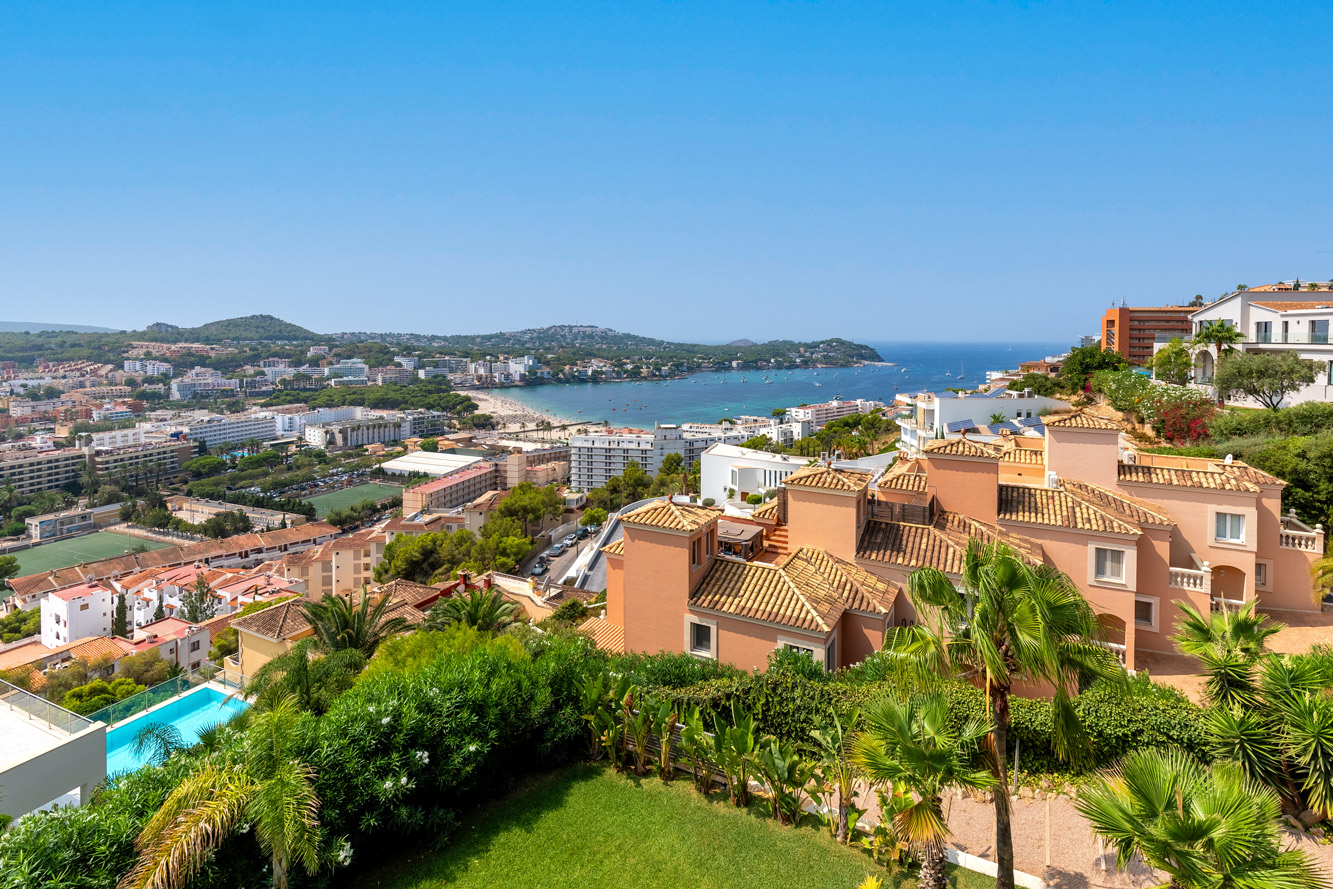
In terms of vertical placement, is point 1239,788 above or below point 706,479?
above

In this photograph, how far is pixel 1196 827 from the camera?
13.3 feet

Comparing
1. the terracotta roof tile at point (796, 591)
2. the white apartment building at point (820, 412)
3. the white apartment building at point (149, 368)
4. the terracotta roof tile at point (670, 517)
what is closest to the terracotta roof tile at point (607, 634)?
the terracotta roof tile at point (796, 591)

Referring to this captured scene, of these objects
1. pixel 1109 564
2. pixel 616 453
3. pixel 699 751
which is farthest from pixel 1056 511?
pixel 616 453

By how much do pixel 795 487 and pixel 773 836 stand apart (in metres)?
6.09

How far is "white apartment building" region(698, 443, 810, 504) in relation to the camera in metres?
35.8

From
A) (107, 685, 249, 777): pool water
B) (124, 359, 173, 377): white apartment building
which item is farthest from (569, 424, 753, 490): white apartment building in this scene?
(124, 359, 173, 377): white apartment building

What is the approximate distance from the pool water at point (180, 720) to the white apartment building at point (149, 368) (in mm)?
204538

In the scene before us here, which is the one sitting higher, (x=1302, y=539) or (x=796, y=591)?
(x=1302, y=539)

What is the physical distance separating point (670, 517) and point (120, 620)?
4558 centimetres

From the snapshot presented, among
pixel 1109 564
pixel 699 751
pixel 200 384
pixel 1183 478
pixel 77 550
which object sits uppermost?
pixel 200 384

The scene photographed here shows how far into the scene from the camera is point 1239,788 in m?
4.21

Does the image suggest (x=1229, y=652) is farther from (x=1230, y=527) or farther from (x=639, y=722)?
(x=1230, y=527)

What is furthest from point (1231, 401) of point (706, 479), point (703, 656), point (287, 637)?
point (287, 637)

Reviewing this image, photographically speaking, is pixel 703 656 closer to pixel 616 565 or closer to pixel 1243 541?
pixel 616 565
